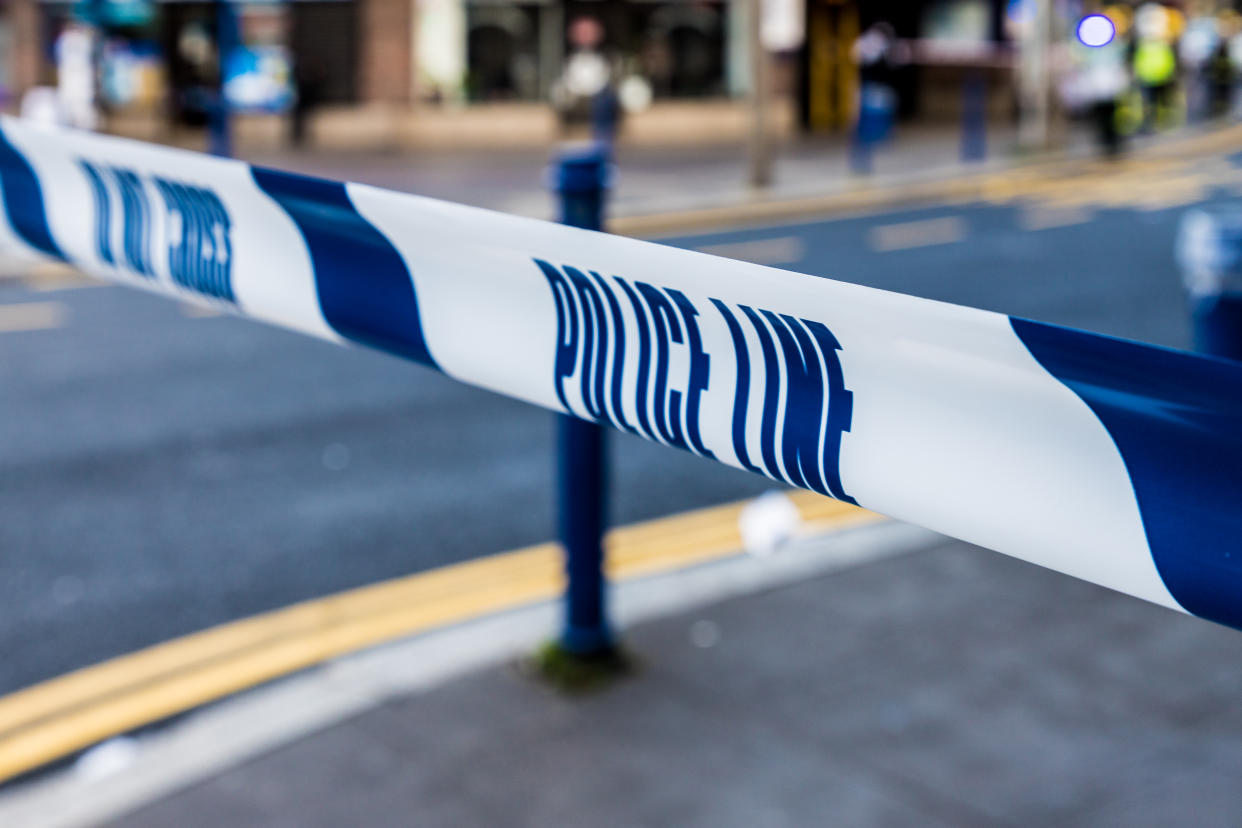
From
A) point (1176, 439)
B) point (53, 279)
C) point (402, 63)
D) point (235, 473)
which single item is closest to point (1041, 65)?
point (402, 63)

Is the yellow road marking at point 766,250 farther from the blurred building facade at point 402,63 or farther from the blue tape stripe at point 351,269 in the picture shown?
the blurred building facade at point 402,63

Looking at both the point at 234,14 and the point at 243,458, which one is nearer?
the point at 243,458

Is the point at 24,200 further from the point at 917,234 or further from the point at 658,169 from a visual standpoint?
the point at 658,169

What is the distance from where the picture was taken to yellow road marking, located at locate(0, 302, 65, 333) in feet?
32.4

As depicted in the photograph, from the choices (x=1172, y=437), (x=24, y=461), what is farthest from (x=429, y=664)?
(x=24, y=461)

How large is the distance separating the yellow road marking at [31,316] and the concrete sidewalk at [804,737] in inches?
276

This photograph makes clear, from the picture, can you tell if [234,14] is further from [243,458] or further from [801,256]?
[243,458]

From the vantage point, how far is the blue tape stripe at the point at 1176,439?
1.52m

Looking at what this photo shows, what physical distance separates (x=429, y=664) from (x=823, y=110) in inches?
1045

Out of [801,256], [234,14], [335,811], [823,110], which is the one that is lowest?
[335,811]

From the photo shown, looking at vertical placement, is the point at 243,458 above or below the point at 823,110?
below

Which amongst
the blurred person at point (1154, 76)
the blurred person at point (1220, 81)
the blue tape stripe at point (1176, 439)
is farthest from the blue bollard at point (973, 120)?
the blue tape stripe at point (1176, 439)

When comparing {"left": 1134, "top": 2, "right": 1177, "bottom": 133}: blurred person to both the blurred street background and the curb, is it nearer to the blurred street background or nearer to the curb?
the blurred street background

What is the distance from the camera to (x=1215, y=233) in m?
3.26
